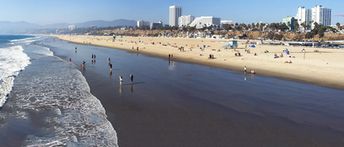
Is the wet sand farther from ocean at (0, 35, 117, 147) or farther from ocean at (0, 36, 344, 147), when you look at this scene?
ocean at (0, 35, 117, 147)

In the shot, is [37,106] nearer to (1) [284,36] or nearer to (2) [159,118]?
(2) [159,118]

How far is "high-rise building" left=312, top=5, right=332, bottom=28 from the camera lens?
190038mm

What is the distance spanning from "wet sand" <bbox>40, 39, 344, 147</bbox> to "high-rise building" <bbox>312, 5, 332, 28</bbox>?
178 m

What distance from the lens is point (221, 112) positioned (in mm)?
17078

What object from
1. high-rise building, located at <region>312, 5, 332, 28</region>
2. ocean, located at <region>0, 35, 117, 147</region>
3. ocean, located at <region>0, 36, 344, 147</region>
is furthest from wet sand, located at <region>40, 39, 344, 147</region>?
high-rise building, located at <region>312, 5, 332, 28</region>

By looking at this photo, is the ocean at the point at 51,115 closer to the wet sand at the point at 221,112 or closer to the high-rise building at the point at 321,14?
the wet sand at the point at 221,112

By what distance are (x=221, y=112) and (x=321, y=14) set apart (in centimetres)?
19313

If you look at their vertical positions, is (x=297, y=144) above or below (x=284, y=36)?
below

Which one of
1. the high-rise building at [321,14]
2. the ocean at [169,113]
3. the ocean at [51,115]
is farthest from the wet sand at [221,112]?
the high-rise building at [321,14]

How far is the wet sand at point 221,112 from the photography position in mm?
13008

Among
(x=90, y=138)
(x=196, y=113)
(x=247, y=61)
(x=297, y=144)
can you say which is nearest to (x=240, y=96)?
(x=196, y=113)

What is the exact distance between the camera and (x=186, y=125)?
14.7 meters

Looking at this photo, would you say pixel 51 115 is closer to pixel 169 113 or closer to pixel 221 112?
pixel 169 113

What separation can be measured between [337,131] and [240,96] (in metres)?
7.51
